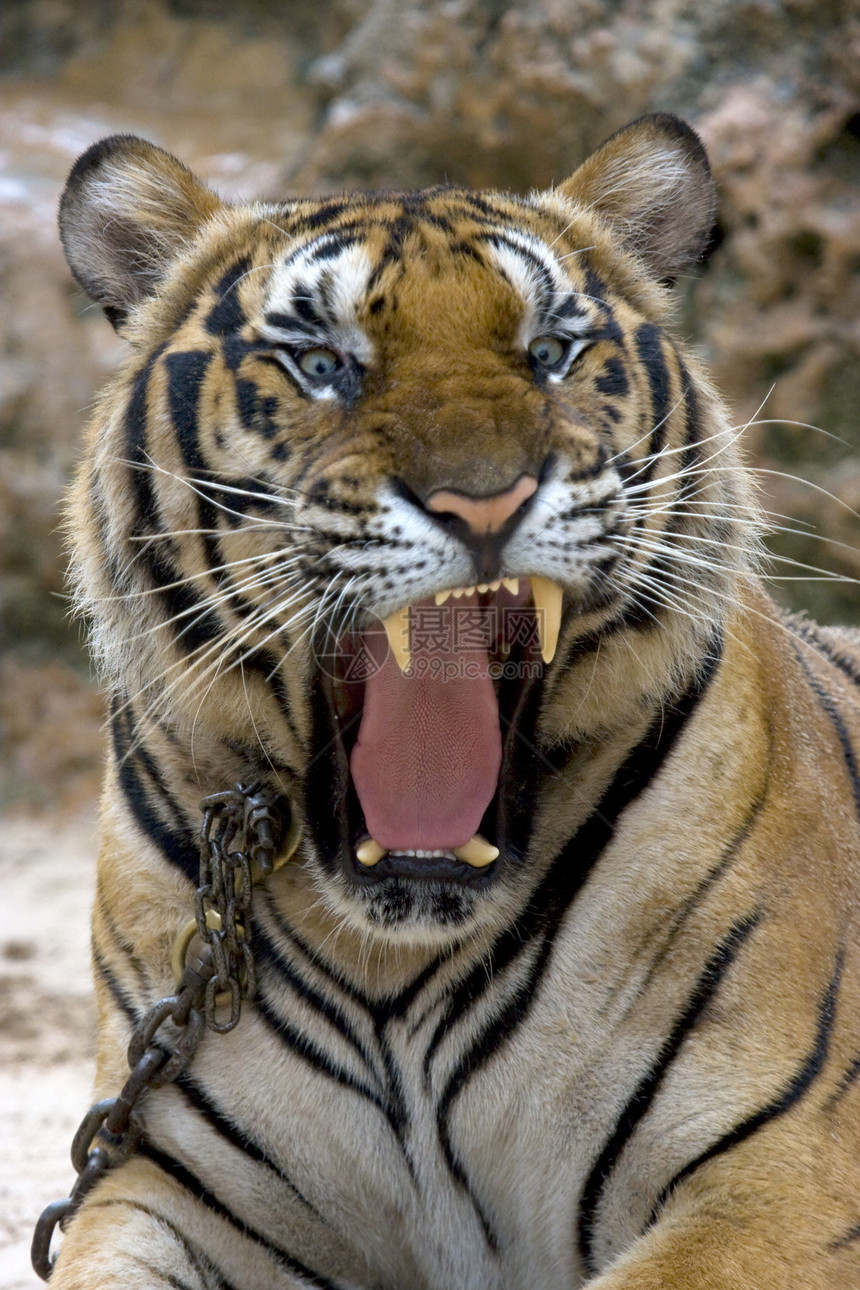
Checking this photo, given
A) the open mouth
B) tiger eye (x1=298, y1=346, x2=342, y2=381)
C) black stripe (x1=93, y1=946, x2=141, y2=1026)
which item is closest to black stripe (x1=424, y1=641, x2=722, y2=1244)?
the open mouth

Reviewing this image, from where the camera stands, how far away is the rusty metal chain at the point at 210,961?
185cm

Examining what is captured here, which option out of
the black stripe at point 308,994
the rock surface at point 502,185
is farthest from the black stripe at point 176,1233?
the rock surface at point 502,185

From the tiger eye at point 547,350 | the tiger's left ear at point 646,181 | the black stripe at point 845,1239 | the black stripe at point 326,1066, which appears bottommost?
the black stripe at point 845,1239

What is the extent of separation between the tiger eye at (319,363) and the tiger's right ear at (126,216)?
0.41 m

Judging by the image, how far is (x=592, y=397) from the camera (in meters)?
1.87

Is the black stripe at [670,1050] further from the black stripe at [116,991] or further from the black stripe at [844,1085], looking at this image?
the black stripe at [116,991]

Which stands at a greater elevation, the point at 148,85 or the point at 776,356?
the point at 148,85

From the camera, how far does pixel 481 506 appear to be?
1.57m

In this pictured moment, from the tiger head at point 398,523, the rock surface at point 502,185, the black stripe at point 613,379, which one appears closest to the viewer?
the tiger head at point 398,523

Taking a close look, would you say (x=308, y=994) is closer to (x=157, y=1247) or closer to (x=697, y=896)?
(x=157, y=1247)

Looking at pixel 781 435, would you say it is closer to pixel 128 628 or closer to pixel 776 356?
pixel 776 356

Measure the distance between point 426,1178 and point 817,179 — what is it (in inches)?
146

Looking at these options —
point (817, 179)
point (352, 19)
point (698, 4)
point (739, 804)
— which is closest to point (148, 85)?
point (352, 19)

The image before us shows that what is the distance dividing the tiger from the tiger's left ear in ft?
0.60
